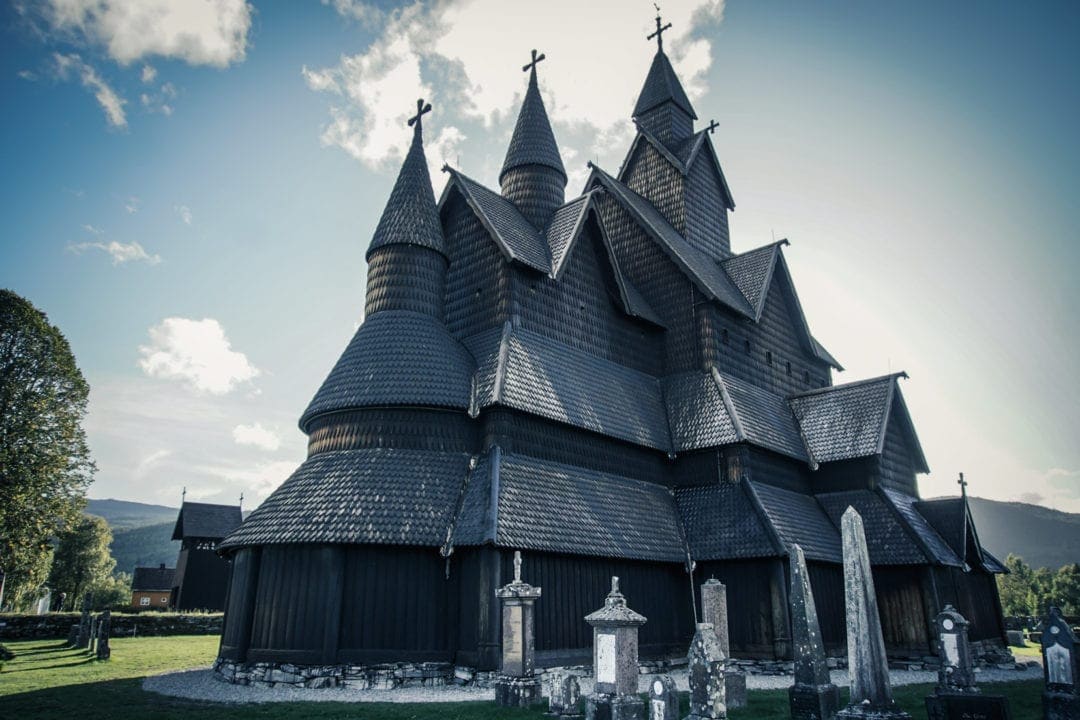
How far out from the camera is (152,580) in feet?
193

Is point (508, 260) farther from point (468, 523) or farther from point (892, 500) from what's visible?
point (892, 500)

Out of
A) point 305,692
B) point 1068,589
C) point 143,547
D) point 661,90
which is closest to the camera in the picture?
point 305,692

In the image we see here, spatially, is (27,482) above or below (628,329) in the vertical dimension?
below

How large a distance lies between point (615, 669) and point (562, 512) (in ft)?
22.7

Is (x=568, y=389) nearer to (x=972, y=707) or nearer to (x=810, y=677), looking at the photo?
(x=810, y=677)

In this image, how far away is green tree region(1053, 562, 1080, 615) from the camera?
1996 inches

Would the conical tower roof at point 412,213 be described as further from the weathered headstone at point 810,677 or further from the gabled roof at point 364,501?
the weathered headstone at point 810,677

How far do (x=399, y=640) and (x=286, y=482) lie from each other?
4.82m

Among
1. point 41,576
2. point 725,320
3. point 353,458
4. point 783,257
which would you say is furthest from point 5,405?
point 783,257

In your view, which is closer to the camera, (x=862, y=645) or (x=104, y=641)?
(x=862, y=645)

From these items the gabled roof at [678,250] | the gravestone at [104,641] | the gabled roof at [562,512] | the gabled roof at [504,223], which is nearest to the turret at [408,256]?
the gabled roof at [504,223]

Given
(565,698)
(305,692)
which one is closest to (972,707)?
(565,698)

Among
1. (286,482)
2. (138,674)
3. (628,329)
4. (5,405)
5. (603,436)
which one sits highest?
(628,329)

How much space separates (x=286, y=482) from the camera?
16.9 metres
